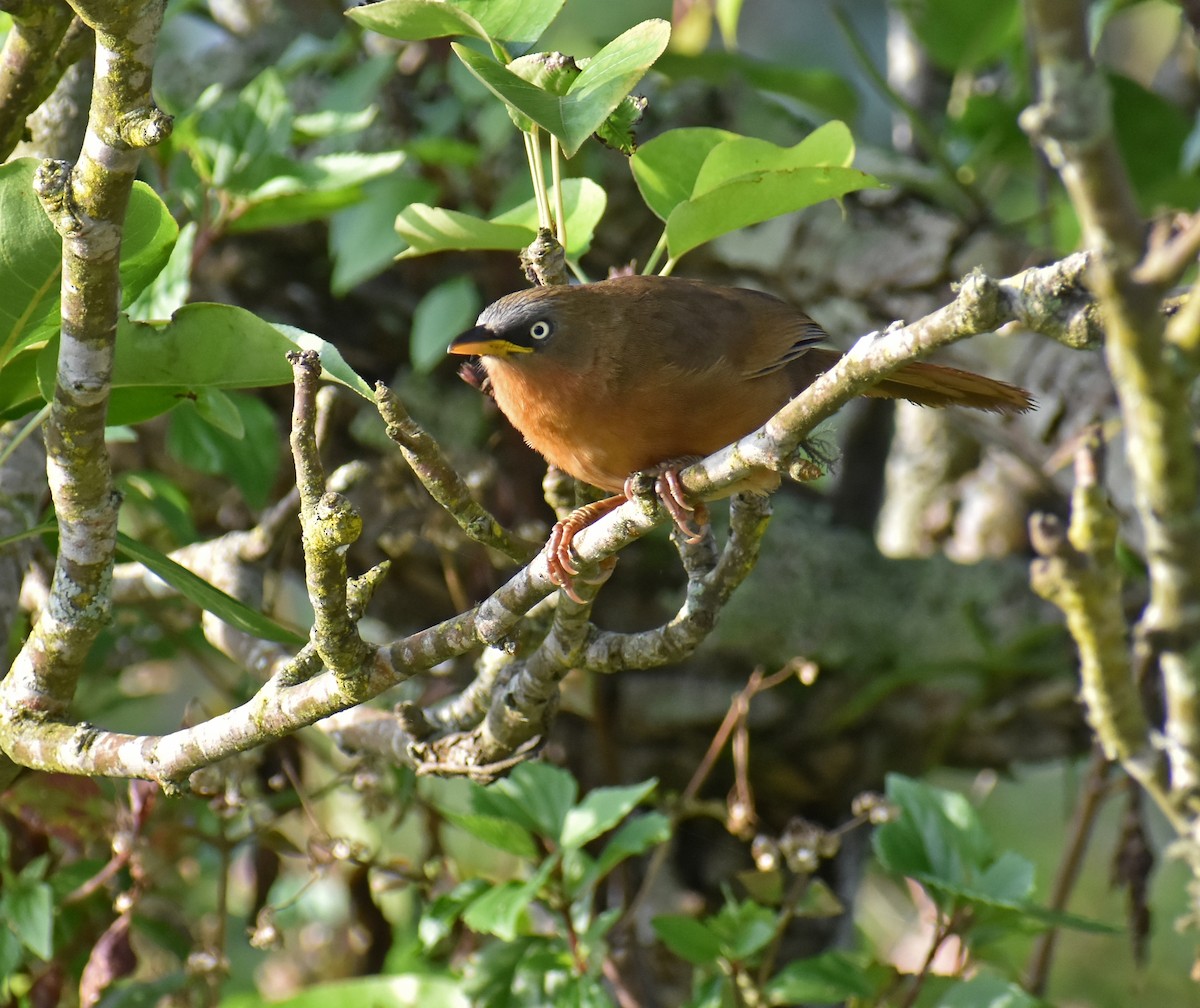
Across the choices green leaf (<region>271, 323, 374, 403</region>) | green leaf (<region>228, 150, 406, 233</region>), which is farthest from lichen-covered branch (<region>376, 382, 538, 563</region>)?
green leaf (<region>228, 150, 406, 233</region>)

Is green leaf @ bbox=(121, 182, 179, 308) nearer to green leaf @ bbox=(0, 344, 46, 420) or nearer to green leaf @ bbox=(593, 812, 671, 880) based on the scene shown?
green leaf @ bbox=(0, 344, 46, 420)

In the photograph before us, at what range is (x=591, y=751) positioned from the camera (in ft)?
11.6

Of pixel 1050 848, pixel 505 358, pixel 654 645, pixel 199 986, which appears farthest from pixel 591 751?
pixel 1050 848

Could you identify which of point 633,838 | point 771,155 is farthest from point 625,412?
point 633,838

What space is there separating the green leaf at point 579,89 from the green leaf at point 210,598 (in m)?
0.80

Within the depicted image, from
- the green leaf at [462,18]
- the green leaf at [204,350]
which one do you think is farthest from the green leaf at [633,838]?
the green leaf at [462,18]

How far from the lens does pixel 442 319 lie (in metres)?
3.16

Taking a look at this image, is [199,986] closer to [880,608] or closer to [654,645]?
[654,645]

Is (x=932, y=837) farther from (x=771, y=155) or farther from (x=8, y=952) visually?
(x=8, y=952)

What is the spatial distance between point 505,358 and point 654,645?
0.79 meters

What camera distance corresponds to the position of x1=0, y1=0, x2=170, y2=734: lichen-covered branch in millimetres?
1388

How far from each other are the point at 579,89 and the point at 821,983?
1.64 metres

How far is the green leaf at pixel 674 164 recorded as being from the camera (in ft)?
6.59

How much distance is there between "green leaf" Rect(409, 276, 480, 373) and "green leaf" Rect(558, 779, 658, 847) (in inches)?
48.8
